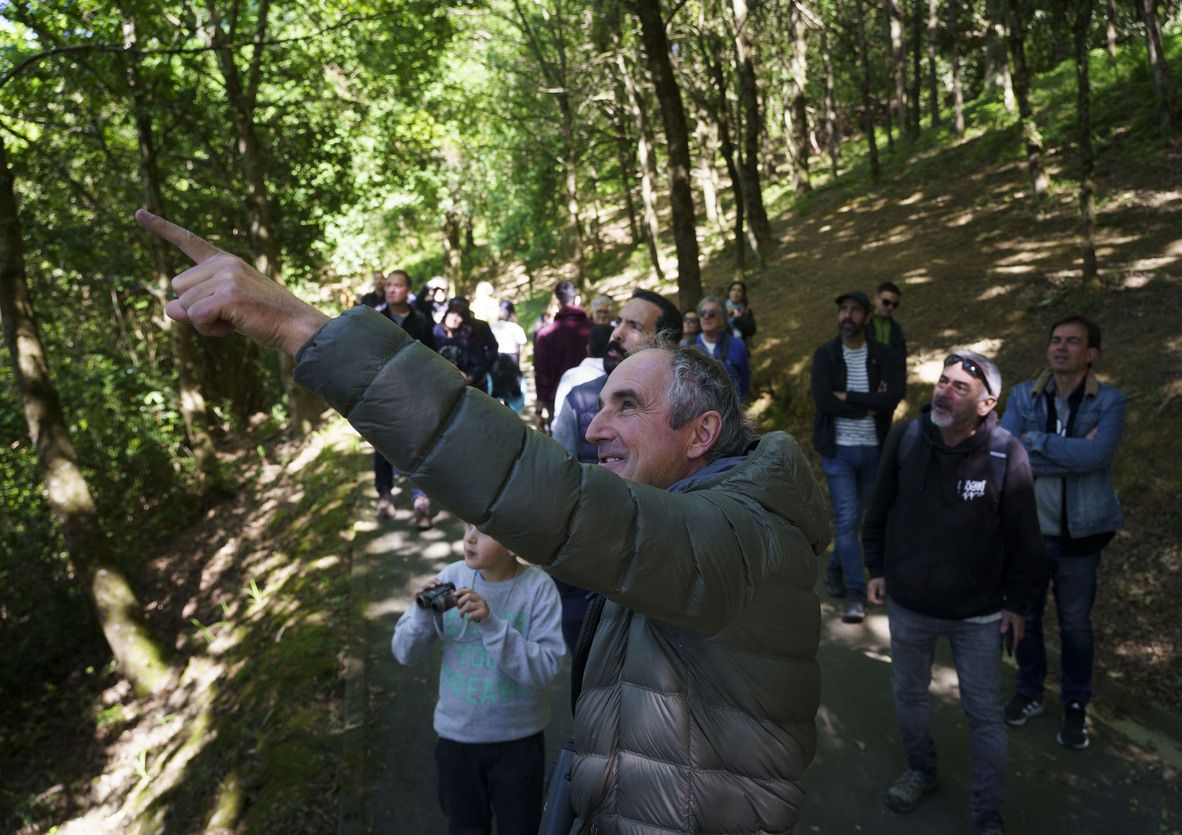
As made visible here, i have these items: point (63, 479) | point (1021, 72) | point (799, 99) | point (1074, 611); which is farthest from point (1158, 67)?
point (63, 479)

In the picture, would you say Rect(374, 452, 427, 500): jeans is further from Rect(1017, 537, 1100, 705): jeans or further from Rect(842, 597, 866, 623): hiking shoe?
Rect(1017, 537, 1100, 705): jeans

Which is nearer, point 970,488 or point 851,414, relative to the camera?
point 970,488

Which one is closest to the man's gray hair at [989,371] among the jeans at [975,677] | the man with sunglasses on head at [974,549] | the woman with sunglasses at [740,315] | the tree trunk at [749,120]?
the man with sunglasses on head at [974,549]

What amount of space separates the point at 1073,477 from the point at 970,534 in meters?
1.17

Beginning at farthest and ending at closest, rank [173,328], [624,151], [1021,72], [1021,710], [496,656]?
[624,151] < [173,328] < [1021,72] < [1021,710] < [496,656]

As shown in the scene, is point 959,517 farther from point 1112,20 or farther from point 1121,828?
point 1112,20

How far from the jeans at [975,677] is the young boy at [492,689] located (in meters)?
1.90

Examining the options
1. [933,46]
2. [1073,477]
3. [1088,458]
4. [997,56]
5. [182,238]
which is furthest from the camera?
[997,56]

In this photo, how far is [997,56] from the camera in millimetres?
26516

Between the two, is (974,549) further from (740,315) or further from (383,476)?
(740,315)

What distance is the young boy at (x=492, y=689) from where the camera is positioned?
133 inches

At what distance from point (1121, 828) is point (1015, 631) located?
1.14 metres

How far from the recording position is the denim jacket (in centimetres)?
468

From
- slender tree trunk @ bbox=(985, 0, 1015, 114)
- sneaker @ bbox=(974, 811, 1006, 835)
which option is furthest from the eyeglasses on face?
slender tree trunk @ bbox=(985, 0, 1015, 114)
